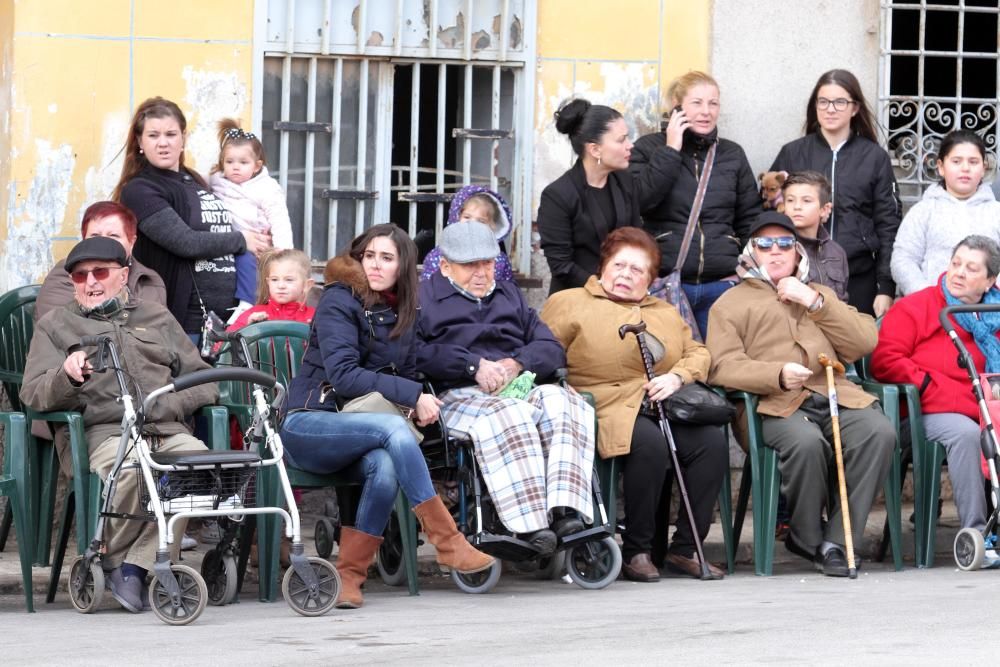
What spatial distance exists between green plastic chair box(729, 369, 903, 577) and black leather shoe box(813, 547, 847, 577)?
242 millimetres

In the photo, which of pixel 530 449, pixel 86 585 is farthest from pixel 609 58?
pixel 86 585

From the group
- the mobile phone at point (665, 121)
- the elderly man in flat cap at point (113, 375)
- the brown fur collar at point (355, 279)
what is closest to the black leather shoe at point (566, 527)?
the brown fur collar at point (355, 279)

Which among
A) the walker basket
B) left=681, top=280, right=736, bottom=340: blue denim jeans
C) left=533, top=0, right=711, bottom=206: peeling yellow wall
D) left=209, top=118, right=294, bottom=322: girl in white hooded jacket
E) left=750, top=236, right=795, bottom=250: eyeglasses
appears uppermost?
left=533, top=0, right=711, bottom=206: peeling yellow wall

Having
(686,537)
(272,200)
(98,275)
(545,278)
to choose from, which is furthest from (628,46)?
(98,275)

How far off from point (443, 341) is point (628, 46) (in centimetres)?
263

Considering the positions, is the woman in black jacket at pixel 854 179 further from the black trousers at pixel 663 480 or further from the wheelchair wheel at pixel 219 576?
the wheelchair wheel at pixel 219 576

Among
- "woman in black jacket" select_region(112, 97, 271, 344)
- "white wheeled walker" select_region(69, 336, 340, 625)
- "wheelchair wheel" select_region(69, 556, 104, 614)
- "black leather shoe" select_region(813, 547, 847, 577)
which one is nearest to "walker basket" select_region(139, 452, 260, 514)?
"white wheeled walker" select_region(69, 336, 340, 625)

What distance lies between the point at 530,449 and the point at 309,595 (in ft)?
4.01

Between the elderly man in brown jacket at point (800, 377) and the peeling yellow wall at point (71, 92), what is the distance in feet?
9.83

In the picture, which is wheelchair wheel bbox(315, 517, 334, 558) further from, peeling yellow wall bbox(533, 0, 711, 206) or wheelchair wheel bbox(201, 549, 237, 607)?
peeling yellow wall bbox(533, 0, 711, 206)

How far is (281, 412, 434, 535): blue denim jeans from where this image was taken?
25.0ft

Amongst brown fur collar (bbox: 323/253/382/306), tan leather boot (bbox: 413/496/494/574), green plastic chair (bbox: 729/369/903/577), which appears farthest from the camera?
green plastic chair (bbox: 729/369/903/577)

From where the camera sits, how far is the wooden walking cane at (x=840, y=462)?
8.56 m

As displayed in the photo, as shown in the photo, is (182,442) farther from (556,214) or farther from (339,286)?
(556,214)
